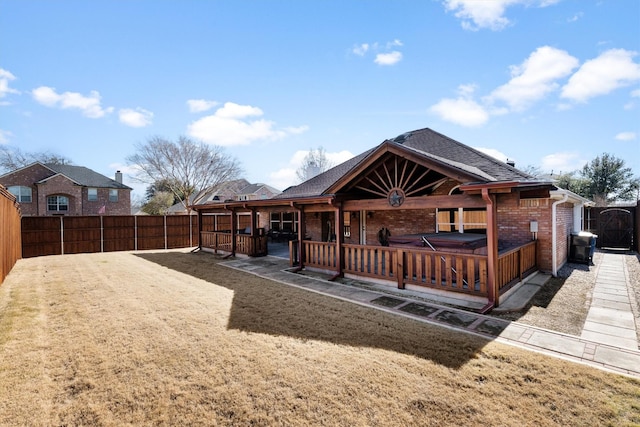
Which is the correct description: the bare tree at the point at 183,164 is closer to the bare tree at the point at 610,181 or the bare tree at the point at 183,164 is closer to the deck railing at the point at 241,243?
the deck railing at the point at 241,243

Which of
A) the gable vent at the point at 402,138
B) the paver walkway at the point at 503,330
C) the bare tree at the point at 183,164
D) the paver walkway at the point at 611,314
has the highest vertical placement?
the bare tree at the point at 183,164

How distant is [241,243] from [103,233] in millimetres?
9239

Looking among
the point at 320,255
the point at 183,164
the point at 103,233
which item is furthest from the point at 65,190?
the point at 320,255

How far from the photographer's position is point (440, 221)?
9.68 m

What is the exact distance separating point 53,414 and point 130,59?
13125 mm

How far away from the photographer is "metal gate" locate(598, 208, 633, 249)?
1420 centimetres

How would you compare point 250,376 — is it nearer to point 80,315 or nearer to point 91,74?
point 80,315

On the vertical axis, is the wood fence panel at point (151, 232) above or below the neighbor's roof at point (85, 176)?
below

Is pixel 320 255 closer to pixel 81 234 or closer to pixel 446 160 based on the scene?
pixel 446 160

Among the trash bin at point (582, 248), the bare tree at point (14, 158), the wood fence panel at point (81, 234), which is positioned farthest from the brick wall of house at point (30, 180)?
the trash bin at point (582, 248)

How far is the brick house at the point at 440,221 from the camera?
592 centimetres

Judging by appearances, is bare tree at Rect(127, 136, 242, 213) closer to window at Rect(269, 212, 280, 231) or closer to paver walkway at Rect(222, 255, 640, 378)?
window at Rect(269, 212, 280, 231)

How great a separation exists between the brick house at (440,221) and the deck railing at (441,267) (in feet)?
0.08

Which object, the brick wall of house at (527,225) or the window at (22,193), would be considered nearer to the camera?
the brick wall of house at (527,225)
